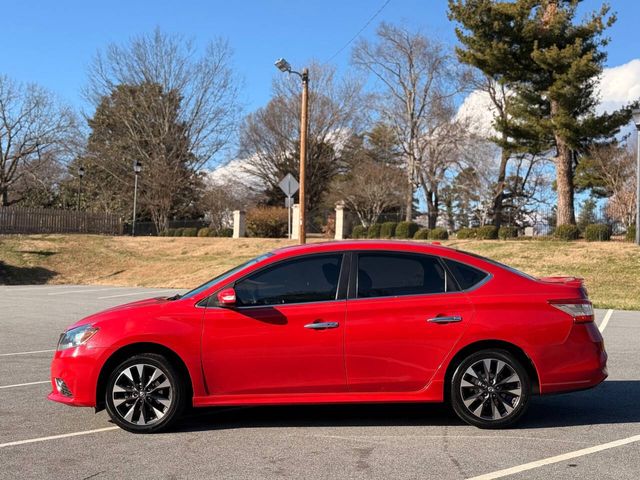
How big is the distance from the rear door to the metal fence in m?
39.9

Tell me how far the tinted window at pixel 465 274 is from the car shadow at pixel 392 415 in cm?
131

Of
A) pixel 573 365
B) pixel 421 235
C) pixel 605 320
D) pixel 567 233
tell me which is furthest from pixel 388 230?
pixel 573 365

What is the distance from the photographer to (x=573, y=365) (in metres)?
5.73

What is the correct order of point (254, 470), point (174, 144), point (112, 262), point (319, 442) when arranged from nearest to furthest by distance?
point (254, 470) → point (319, 442) → point (112, 262) → point (174, 144)

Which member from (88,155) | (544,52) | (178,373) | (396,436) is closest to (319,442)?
(396,436)

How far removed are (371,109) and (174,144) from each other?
1602cm

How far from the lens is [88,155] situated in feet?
186

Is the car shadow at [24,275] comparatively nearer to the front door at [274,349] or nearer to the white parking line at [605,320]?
the white parking line at [605,320]

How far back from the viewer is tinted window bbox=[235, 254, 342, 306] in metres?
5.78

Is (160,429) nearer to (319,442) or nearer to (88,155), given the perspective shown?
(319,442)

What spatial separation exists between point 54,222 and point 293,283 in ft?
135

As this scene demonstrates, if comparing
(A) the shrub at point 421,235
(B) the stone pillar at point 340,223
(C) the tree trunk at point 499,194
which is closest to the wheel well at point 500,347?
(A) the shrub at point 421,235

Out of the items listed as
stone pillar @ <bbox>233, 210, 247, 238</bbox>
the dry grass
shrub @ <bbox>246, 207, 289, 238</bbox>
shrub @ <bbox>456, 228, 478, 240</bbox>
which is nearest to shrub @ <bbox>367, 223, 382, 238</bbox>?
the dry grass

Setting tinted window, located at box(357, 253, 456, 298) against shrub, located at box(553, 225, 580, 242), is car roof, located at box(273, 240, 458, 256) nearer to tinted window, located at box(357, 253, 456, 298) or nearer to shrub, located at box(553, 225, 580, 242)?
tinted window, located at box(357, 253, 456, 298)
